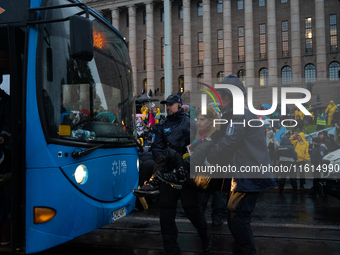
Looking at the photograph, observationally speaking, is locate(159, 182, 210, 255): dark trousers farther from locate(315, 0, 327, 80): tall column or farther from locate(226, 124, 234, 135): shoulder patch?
locate(315, 0, 327, 80): tall column

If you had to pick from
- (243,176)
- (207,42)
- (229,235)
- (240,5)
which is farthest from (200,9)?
(243,176)

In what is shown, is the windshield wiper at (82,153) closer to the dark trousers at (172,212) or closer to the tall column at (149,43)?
the dark trousers at (172,212)

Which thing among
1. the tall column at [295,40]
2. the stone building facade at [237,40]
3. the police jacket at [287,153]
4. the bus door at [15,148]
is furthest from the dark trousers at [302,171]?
the tall column at [295,40]

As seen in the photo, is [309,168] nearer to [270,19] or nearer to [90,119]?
[90,119]

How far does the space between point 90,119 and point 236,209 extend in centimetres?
187

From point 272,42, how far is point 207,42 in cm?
867

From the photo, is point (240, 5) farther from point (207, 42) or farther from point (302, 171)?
point (302, 171)

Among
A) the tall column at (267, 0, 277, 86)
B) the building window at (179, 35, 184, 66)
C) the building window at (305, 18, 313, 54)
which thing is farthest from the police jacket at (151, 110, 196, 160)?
the building window at (179, 35, 184, 66)

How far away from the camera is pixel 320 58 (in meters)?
43.0

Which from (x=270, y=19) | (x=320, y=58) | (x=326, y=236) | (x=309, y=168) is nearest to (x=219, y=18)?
(x=270, y=19)

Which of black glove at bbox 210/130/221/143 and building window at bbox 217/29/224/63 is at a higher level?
building window at bbox 217/29/224/63

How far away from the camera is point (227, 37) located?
4628 cm

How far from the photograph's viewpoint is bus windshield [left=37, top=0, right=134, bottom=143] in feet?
11.6

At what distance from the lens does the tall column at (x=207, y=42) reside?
154ft
